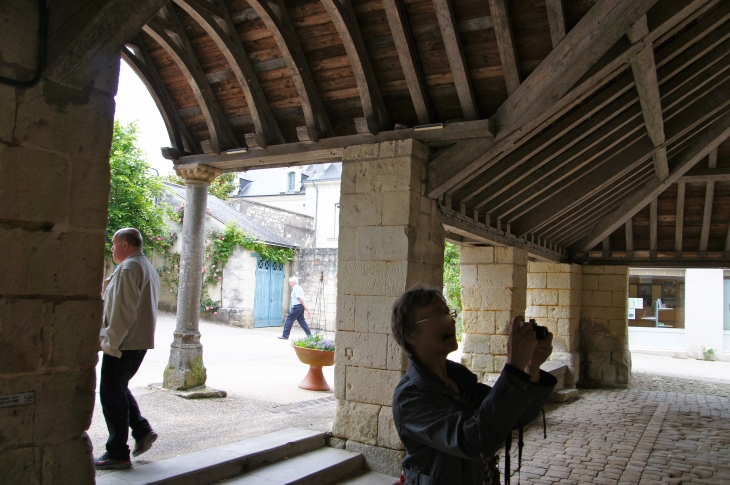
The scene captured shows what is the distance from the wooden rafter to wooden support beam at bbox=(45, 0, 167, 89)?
3338mm

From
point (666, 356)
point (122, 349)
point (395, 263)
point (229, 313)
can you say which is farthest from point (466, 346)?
point (666, 356)

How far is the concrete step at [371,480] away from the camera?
12.9 feet

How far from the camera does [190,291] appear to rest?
576 cm

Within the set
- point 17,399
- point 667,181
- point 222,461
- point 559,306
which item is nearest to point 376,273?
point 222,461

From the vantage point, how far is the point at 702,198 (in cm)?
879

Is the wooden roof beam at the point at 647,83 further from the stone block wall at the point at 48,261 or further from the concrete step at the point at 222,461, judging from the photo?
the concrete step at the point at 222,461

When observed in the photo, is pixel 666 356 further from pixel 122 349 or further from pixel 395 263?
pixel 122 349

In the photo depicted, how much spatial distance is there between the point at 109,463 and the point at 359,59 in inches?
121

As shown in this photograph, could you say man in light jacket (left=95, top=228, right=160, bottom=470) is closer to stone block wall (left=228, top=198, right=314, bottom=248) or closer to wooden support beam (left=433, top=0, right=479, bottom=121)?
wooden support beam (left=433, top=0, right=479, bottom=121)

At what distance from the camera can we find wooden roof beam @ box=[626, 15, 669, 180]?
11.8 ft

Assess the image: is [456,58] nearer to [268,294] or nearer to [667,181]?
[667,181]

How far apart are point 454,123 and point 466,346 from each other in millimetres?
3569

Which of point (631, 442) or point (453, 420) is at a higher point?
point (453, 420)

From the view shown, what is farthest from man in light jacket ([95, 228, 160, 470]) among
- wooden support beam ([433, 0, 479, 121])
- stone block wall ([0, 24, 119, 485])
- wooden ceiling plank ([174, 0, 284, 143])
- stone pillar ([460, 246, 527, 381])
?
stone pillar ([460, 246, 527, 381])
